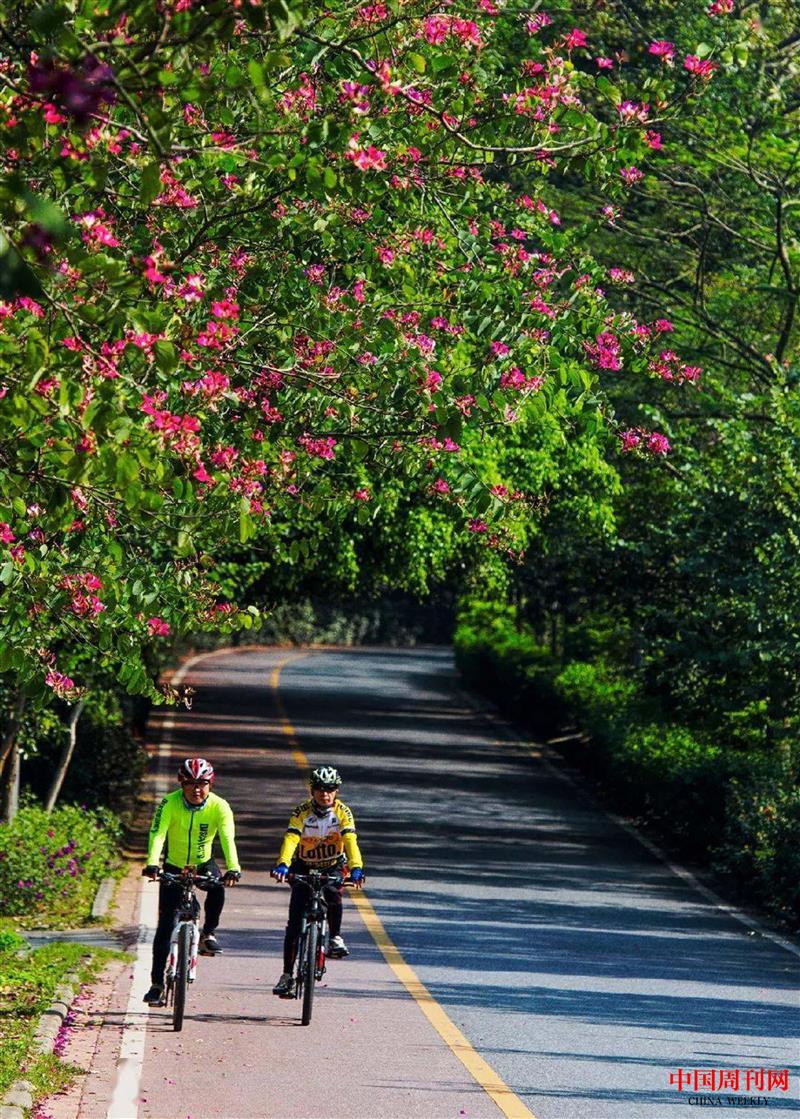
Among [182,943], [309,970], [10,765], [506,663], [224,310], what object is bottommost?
[10,765]

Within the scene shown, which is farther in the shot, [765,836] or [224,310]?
[765,836]

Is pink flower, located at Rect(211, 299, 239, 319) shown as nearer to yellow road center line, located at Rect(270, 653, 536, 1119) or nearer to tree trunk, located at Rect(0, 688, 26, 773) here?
yellow road center line, located at Rect(270, 653, 536, 1119)

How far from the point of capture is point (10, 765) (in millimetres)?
21750

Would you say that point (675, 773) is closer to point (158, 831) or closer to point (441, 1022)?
point (441, 1022)

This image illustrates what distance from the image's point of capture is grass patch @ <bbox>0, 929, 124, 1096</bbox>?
962cm

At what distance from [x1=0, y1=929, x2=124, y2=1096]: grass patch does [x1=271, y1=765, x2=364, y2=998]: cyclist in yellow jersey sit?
1.60m

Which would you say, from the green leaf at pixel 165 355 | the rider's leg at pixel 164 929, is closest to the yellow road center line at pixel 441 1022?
the rider's leg at pixel 164 929

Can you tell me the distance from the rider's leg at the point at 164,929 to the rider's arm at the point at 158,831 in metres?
0.18

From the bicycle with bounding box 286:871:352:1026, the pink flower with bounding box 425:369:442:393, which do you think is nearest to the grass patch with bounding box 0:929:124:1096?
the bicycle with bounding box 286:871:352:1026

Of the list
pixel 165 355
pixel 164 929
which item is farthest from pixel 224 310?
pixel 164 929

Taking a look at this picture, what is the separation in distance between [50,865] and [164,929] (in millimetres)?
6892

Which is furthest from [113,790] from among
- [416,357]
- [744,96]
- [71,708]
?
[416,357]

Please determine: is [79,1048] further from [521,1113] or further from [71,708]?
[71,708]

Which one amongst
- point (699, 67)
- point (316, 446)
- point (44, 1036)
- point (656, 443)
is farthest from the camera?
point (656, 443)
